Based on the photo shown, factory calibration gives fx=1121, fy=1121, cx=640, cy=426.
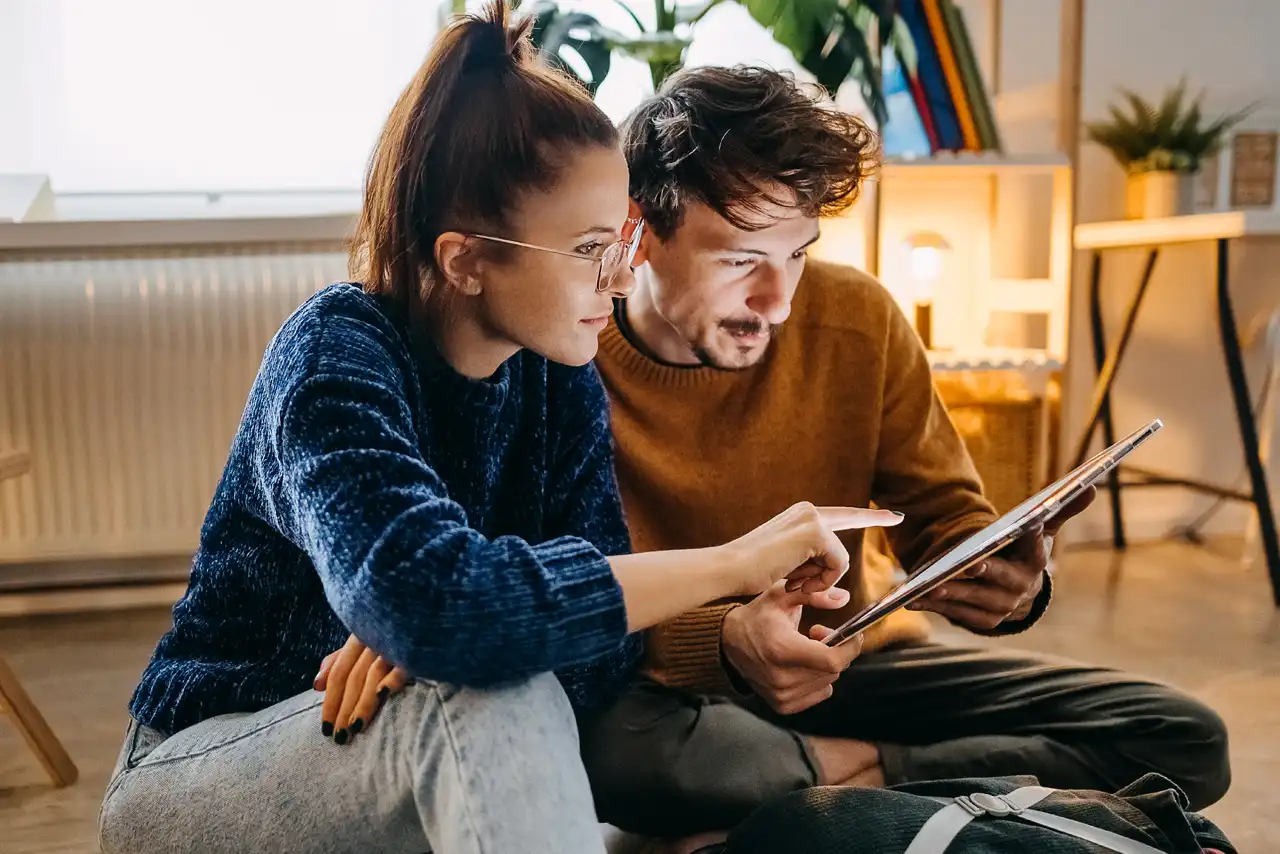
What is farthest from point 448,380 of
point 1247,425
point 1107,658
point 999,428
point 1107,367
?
point 1107,367

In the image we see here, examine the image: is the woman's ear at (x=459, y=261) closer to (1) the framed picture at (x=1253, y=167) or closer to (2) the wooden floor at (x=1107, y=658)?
(2) the wooden floor at (x=1107, y=658)

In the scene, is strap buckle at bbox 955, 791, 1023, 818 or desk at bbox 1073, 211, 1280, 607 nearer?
strap buckle at bbox 955, 791, 1023, 818

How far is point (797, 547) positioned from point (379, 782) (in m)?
0.35

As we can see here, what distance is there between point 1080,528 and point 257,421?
2.47m

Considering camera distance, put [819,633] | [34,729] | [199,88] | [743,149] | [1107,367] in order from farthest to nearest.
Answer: [1107,367] → [199,88] → [34,729] → [743,149] → [819,633]

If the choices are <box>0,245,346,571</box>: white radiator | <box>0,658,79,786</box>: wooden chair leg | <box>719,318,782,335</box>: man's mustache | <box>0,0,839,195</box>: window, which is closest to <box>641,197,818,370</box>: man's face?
<box>719,318,782,335</box>: man's mustache

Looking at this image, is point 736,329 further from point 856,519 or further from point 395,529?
point 395,529

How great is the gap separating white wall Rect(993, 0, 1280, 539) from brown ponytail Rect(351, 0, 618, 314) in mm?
2089

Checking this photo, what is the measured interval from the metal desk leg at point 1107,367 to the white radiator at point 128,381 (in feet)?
5.70

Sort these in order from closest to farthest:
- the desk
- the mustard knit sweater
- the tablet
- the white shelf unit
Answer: the tablet < the mustard knit sweater < the desk < the white shelf unit

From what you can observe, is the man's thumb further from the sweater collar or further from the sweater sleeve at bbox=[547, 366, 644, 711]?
the sweater collar

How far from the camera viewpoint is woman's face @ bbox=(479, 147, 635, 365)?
0.88m

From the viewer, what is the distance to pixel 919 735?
1.24 metres

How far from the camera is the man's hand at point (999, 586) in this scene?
1.05 meters
